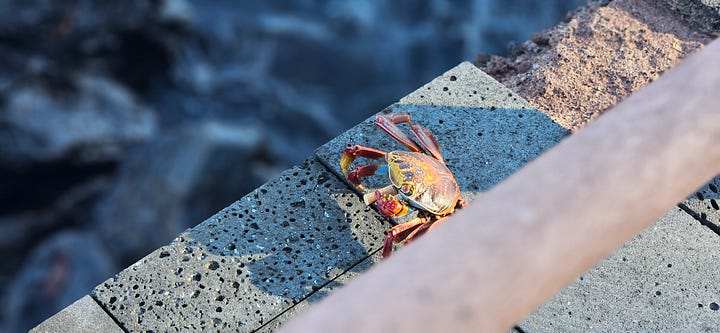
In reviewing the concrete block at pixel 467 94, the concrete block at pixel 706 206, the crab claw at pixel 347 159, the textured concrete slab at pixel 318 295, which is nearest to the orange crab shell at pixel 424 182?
the crab claw at pixel 347 159

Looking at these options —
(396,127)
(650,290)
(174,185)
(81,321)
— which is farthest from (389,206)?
(174,185)

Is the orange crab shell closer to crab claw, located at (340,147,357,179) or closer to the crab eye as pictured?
the crab eye

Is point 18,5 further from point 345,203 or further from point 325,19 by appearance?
point 345,203

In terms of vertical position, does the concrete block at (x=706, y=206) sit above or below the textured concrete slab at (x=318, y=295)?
above

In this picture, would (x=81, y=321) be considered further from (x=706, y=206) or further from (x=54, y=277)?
(x=54, y=277)

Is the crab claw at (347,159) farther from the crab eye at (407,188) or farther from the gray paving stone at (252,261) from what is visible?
the crab eye at (407,188)

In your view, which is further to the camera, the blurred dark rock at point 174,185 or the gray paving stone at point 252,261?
the blurred dark rock at point 174,185
